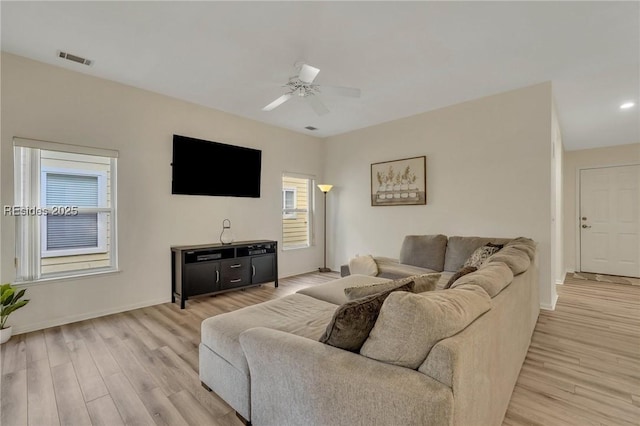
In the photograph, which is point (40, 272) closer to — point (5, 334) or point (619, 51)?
point (5, 334)

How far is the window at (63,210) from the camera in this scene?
2992 millimetres

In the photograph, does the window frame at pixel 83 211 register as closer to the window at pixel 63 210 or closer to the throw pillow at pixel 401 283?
the window at pixel 63 210

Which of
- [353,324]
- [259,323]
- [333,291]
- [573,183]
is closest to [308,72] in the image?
[333,291]

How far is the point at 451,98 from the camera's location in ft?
13.1

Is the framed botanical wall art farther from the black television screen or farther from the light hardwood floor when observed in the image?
the light hardwood floor

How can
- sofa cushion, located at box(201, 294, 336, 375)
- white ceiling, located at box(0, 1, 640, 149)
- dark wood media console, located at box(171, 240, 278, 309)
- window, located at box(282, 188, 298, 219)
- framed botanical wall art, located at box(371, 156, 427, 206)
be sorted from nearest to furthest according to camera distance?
sofa cushion, located at box(201, 294, 336, 375), white ceiling, located at box(0, 1, 640, 149), dark wood media console, located at box(171, 240, 278, 309), framed botanical wall art, located at box(371, 156, 427, 206), window, located at box(282, 188, 298, 219)

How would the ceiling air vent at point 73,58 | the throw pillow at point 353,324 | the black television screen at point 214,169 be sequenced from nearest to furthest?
1. the throw pillow at point 353,324
2. the ceiling air vent at point 73,58
3. the black television screen at point 214,169

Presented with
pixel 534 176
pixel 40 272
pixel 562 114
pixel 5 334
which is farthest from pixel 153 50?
pixel 562 114

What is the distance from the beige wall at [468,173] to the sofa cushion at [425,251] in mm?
389

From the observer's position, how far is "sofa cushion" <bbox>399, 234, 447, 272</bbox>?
3906 mm

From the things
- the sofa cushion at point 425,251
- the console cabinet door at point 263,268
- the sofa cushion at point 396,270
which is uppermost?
the sofa cushion at point 425,251

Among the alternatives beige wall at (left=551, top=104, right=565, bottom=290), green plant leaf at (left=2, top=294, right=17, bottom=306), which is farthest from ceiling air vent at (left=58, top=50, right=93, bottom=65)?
beige wall at (left=551, top=104, right=565, bottom=290)

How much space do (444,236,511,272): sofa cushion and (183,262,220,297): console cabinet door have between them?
311cm

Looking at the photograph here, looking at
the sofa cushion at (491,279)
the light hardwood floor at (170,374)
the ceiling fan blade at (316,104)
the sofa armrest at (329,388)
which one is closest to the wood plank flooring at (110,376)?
the light hardwood floor at (170,374)
